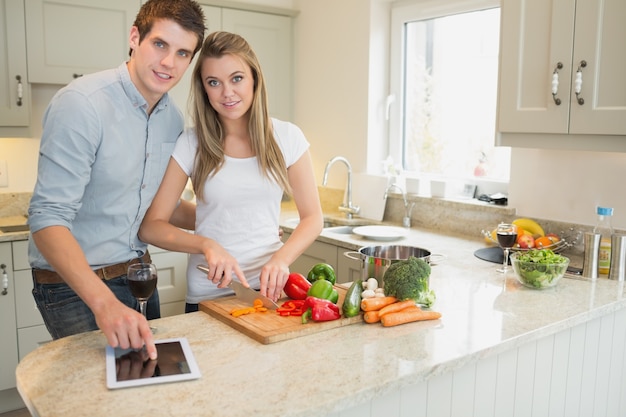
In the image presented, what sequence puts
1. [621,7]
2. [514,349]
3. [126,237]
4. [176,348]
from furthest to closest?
[621,7]
[126,237]
[514,349]
[176,348]

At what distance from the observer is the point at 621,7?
7.07 feet

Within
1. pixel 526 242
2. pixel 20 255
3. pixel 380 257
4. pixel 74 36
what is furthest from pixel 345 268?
pixel 74 36

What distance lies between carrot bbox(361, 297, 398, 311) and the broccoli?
1.4 inches

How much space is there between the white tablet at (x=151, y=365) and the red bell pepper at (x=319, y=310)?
33cm

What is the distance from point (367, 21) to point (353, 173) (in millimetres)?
896

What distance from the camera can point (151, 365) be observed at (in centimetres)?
139

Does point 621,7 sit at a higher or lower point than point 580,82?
higher

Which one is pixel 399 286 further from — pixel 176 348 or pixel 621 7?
pixel 621 7

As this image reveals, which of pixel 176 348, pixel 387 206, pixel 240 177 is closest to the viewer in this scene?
pixel 176 348

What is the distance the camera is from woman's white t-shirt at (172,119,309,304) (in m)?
2.01

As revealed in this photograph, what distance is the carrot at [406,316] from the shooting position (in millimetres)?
1668

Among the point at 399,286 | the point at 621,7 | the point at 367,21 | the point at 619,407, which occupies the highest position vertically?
the point at 367,21

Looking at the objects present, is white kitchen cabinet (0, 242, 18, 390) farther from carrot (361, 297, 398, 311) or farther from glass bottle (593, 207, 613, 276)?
glass bottle (593, 207, 613, 276)

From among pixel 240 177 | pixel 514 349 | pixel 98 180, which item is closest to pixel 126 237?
pixel 98 180
